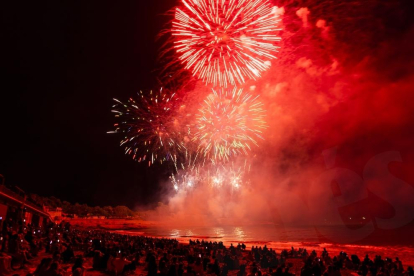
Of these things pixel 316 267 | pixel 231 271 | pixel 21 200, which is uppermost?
pixel 21 200

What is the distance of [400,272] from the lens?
12094 mm

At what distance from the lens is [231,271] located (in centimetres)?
1337

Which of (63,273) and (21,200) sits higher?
(21,200)

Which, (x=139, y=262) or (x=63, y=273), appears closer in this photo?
(x=63, y=273)

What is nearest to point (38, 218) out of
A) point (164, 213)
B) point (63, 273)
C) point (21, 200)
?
point (21, 200)

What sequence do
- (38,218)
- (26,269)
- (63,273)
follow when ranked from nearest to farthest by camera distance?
(63,273)
(26,269)
(38,218)

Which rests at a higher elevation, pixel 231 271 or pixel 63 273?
pixel 63 273

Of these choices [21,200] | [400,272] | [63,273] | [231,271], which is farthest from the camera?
[21,200]

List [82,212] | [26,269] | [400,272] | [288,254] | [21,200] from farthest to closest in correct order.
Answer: [82,212], [21,200], [288,254], [400,272], [26,269]

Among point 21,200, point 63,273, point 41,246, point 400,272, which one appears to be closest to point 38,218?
point 21,200

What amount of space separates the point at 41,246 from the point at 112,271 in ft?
19.4

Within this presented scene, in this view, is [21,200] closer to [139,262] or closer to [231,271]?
[139,262]

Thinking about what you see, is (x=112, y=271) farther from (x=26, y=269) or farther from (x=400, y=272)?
(x=400, y=272)

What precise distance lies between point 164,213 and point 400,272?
14512 cm
